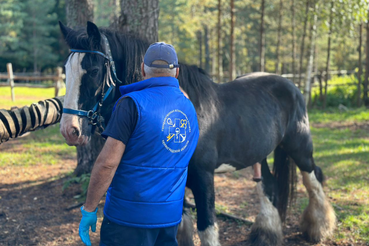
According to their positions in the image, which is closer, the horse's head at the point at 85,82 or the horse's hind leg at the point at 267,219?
the horse's head at the point at 85,82

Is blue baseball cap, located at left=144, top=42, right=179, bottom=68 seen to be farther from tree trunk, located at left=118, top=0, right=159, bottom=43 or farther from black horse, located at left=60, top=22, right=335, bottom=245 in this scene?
tree trunk, located at left=118, top=0, right=159, bottom=43

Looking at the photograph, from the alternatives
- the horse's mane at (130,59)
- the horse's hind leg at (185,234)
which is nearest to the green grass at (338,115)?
the horse's hind leg at (185,234)

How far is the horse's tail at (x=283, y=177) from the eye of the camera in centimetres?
482

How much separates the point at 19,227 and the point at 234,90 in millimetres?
3164

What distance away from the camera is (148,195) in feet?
6.93

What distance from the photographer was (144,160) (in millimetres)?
2084

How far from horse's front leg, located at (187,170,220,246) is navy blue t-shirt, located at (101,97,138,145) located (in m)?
→ 1.30

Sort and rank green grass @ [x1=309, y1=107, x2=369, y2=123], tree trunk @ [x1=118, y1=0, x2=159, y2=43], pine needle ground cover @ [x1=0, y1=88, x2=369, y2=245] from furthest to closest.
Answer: green grass @ [x1=309, y1=107, x2=369, y2=123]
tree trunk @ [x1=118, y1=0, x2=159, y2=43]
pine needle ground cover @ [x1=0, y1=88, x2=369, y2=245]

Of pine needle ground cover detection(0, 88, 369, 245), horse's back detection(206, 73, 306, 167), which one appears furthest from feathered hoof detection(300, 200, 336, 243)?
horse's back detection(206, 73, 306, 167)

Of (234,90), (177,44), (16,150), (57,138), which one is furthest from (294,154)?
(177,44)

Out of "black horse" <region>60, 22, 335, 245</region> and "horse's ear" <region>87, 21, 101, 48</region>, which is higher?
"horse's ear" <region>87, 21, 101, 48</region>

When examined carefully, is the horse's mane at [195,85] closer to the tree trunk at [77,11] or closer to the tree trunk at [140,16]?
the tree trunk at [140,16]

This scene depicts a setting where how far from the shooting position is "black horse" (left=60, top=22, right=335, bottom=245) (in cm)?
279

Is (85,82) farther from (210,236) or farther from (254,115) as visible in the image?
(254,115)
